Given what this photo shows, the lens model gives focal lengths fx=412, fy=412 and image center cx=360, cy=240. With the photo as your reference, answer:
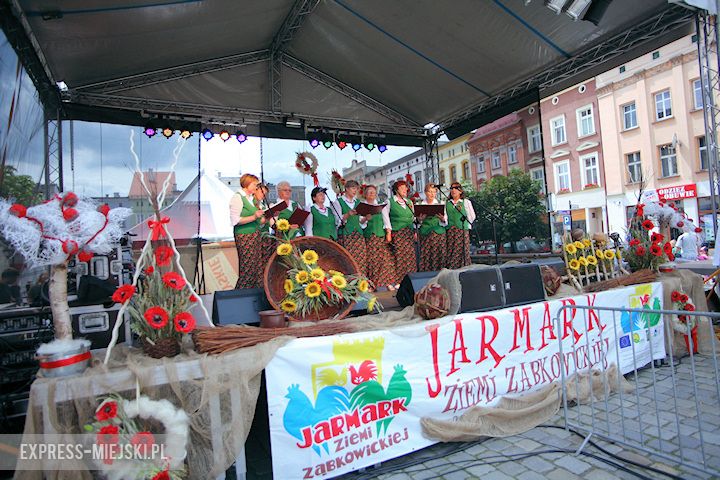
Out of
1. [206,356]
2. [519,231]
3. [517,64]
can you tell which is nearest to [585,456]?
[206,356]

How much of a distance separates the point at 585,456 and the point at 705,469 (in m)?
0.51

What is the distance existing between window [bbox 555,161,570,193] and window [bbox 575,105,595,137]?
6.09ft

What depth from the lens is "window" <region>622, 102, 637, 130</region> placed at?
18078 mm

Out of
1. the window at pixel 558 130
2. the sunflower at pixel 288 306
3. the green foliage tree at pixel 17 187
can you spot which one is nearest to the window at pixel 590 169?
the window at pixel 558 130

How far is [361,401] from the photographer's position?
223 cm

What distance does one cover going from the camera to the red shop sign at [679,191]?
15.7 m

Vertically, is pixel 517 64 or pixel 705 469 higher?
pixel 517 64

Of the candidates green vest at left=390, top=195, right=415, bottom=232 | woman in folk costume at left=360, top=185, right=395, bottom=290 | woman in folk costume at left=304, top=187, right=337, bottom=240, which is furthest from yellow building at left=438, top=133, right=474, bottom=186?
woman in folk costume at left=304, top=187, right=337, bottom=240

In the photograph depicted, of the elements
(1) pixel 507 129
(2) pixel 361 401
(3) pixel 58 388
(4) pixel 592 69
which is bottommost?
(2) pixel 361 401

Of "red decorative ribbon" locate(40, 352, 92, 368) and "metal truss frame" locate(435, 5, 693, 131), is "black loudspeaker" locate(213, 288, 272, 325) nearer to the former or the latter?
"red decorative ribbon" locate(40, 352, 92, 368)

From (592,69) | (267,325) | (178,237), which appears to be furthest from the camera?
(178,237)

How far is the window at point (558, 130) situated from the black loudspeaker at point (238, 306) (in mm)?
22654

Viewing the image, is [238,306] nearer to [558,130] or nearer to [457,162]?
[558,130]

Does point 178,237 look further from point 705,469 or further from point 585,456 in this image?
point 705,469
